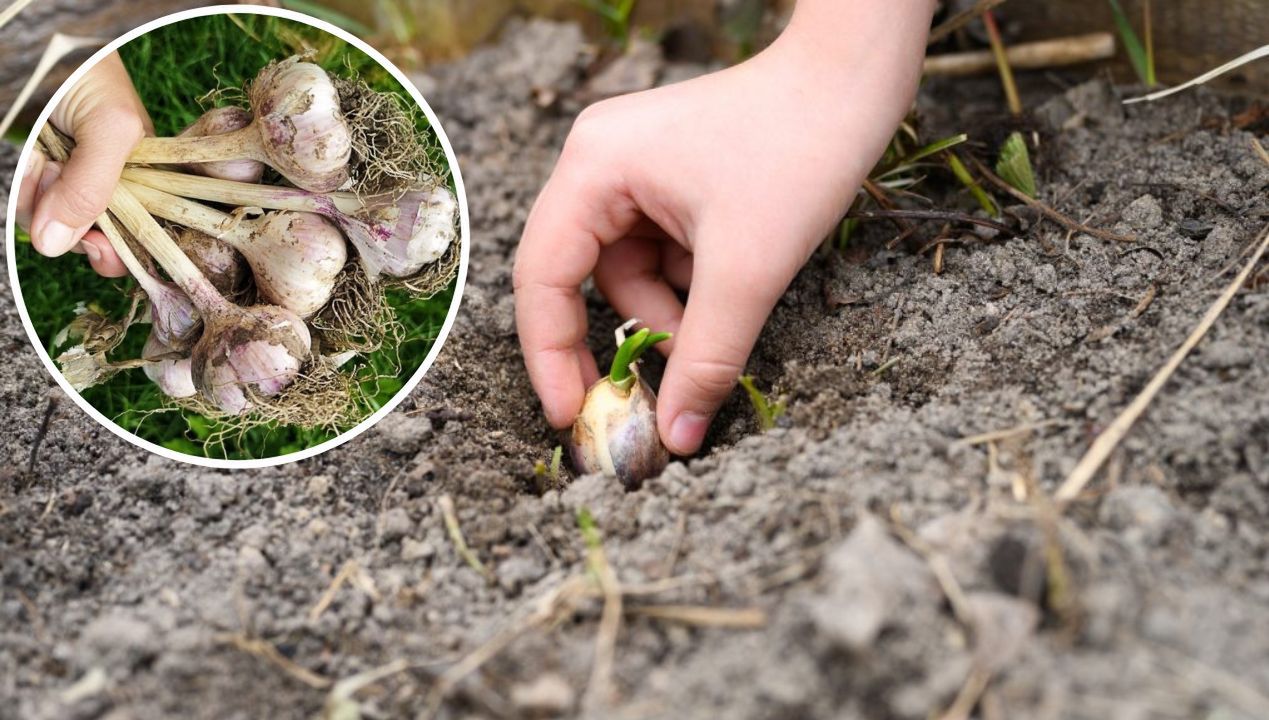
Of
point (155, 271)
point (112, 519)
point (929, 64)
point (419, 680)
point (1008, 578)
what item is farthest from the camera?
point (929, 64)

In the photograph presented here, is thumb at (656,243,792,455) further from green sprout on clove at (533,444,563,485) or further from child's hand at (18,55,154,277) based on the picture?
child's hand at (18,55,154,277)

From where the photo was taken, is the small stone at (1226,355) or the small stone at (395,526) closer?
the small stone at (1226,355)

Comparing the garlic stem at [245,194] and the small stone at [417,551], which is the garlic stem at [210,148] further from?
the small stone at [417,551]

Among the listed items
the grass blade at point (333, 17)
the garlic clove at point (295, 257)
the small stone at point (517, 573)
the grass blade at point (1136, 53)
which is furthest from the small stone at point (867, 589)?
the grass blade at point (333, 17)

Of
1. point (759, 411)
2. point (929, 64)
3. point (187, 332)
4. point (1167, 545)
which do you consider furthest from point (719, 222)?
point (929, 64)

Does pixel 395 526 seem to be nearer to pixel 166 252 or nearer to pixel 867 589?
pixel 166 252

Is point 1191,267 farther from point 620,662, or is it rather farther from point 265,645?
point 265,645
